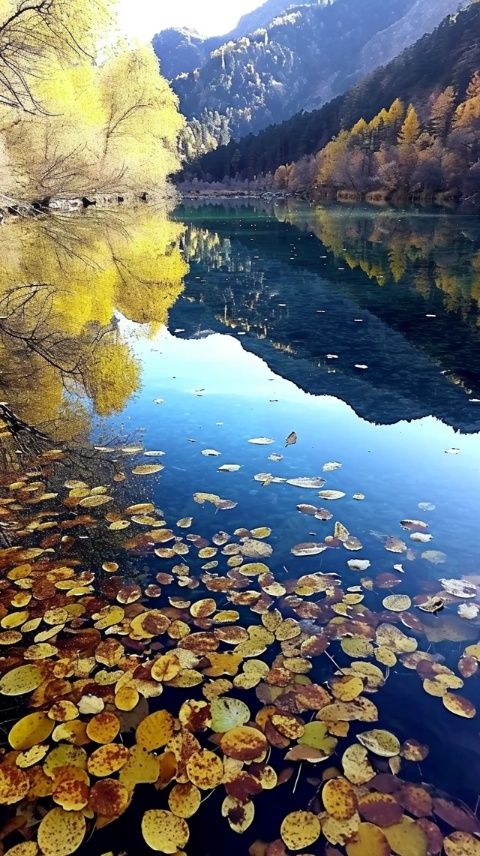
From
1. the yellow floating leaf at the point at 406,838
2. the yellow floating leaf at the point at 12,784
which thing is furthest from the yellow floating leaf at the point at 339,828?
the yellow floating leaf at the point at 12,784

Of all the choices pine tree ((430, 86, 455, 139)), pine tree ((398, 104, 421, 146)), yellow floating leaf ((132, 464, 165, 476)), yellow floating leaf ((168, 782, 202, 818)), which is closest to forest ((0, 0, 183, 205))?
yellow floating leaf ((132, 464, 165, 476))

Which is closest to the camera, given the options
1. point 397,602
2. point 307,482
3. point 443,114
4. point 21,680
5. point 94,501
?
point 21,680

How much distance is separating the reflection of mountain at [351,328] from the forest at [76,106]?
18.7 ft

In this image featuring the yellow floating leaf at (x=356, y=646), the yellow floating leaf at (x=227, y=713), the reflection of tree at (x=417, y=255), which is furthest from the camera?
the reflection of tree at (x=417, y=255)

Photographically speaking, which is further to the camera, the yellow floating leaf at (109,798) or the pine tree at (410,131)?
the pine tree at (410,131)

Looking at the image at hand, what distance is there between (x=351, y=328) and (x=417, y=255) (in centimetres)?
Answer: 1153

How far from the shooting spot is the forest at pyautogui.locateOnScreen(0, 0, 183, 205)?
10859 mm

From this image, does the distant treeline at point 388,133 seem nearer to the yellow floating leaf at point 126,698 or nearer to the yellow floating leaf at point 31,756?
the yellow floating leaf at point 126,698

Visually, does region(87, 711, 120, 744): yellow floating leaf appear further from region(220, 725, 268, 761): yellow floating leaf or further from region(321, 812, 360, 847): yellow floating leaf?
region(321, 812, 360, 847): yellow floating leaf

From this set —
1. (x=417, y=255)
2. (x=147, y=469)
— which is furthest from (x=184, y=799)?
(x=417, y=255)

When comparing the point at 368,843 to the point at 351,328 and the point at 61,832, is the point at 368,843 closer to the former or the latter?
the point at 61,832

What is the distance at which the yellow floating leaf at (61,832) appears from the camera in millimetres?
2000

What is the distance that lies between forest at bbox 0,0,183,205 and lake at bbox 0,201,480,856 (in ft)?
17.0

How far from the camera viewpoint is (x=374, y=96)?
110500mm
